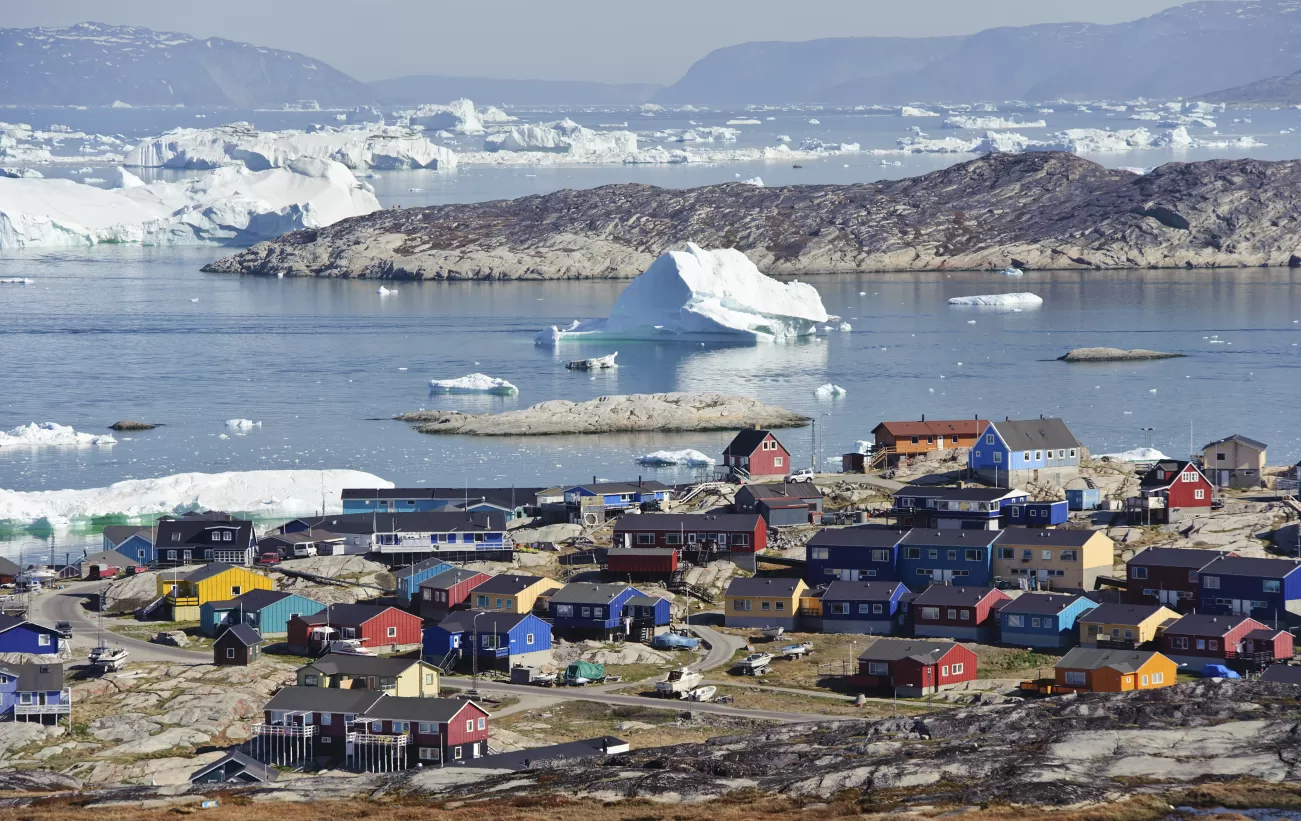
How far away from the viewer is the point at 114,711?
25.0 m

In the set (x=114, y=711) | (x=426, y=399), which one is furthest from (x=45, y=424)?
(x=114, y=711)

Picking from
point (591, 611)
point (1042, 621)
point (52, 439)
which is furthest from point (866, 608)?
point (52, 439)

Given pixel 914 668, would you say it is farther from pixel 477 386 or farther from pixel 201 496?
pixel 477 386

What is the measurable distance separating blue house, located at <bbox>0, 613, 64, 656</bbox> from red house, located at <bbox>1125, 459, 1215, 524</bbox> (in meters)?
17.0

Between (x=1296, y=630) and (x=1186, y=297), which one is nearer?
(x=1296, y=630)

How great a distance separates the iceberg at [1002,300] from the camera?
79062 millimetres

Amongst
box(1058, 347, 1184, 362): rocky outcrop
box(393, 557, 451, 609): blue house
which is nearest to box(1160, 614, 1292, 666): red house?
box(393, 557, 451, 609): blue house

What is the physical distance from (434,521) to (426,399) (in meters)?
22.1

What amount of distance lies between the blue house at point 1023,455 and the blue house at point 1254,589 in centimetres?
704

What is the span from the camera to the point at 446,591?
30.2 metres

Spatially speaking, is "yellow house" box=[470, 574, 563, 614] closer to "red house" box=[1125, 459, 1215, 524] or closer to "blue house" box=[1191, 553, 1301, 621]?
"blue house" box=[1191, 553, 1301, 621]

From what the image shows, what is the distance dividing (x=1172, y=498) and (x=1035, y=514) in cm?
233

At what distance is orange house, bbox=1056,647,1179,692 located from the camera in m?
25.5

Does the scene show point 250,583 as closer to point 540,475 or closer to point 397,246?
point 540,475
